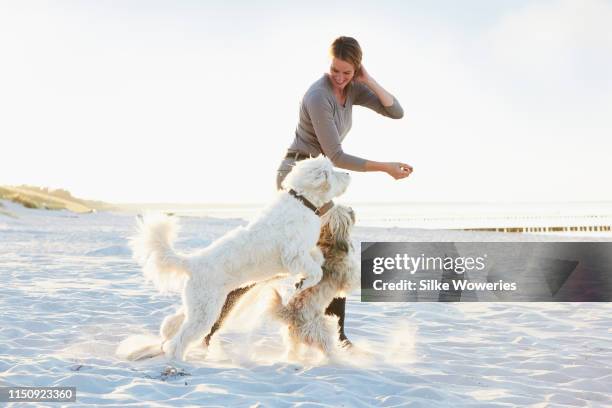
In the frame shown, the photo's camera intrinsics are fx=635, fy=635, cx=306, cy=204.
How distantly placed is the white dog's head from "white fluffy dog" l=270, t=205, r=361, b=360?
39cm

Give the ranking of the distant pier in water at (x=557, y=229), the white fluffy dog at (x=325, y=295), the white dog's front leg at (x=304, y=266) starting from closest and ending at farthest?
the white dog's front leg at (x=304, y=266)
the white fluffy dog at (x=325, y=295)
the distant pier in water at (x=557, y=229)

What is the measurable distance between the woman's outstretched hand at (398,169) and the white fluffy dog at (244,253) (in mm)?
361

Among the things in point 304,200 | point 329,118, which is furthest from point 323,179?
point 329,118

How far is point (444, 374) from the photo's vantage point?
15.0ft

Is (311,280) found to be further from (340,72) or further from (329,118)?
(340,72)

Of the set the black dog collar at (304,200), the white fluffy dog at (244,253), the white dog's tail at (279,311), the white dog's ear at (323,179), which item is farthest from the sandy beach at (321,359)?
Result: the white dog's ear at (323,179)

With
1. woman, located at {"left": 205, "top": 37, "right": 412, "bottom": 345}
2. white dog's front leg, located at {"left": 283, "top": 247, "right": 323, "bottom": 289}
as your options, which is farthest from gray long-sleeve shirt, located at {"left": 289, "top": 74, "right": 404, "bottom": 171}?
white dog's front leg, located at {"left": 283, "top": 247, "right": 323, "bottom": 289}

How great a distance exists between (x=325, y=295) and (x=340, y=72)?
164cm

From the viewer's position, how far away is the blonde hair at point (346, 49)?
446 cm

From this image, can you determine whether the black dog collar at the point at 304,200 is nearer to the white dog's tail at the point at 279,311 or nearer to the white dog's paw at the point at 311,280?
the white dog's paw at the point at 311,280

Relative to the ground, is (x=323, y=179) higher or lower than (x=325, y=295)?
higher

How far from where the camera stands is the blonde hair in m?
4.46

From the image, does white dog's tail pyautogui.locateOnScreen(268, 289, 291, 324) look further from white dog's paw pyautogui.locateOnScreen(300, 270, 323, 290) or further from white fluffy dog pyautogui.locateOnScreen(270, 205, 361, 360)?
white dog's paw pyautogui.locateOnScreen(300, 270, 323, 290)

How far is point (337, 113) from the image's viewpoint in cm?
471
